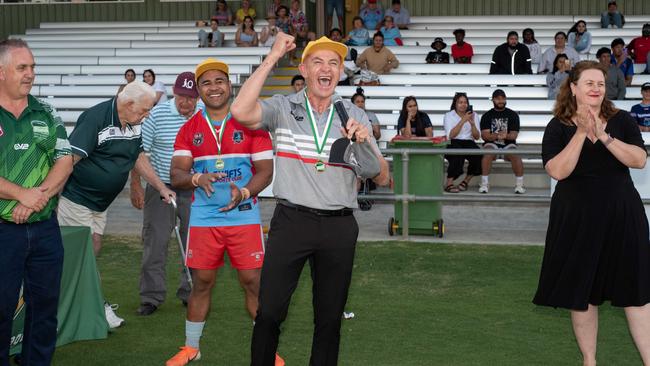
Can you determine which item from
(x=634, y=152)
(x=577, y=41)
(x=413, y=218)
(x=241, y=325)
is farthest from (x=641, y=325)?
(x=577, y=41)

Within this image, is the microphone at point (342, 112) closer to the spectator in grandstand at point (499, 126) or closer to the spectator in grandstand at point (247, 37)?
the spectator in grandstand at point (499, 126)

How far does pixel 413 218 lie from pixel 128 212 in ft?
13.0

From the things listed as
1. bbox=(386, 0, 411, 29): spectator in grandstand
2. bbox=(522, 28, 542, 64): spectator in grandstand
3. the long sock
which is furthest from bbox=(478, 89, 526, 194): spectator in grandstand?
the long sock

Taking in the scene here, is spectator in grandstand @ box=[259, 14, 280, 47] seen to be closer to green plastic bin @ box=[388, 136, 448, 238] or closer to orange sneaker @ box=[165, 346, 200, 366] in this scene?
green plastic bin @ box=[388, 136, 448, 238]

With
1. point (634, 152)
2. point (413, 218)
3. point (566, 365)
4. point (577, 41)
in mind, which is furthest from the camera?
point (577, 41)

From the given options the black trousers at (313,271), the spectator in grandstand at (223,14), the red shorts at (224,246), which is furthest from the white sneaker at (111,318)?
the spectator in grandstand at (223,14)

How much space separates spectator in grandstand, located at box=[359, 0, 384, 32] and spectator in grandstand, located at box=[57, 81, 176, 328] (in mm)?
14760

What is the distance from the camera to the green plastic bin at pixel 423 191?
11.6m

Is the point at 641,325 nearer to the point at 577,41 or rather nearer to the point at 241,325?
the point at 241,325

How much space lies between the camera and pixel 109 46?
71.4 ft

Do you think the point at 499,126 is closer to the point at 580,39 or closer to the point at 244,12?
the point at 580,39

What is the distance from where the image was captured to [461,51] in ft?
64.8

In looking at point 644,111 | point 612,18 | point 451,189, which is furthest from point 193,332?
point 612,18

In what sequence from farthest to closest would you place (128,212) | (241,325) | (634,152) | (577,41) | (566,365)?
(577,41) → (128,212) → (241,325) → (566,365) → (634,152)
